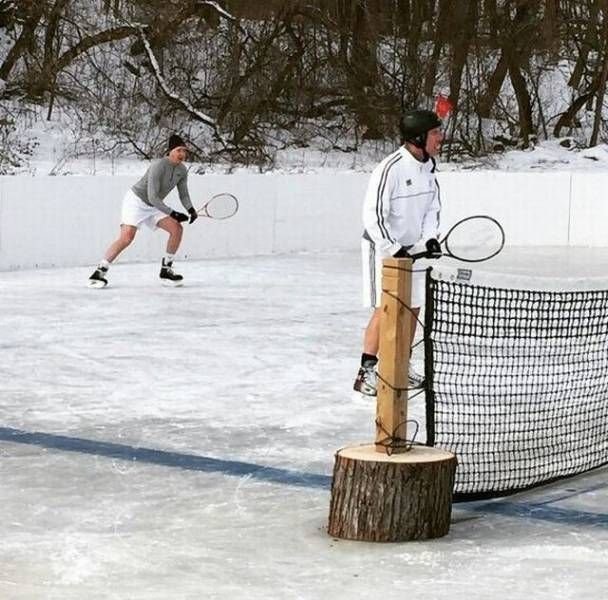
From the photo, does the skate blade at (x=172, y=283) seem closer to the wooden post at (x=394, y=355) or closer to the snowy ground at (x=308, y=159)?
the snowy ground at (x=308, y=159)

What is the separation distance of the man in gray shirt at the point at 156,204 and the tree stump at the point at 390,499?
8.05m

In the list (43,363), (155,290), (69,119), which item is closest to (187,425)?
(43,363)

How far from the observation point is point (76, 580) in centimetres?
460

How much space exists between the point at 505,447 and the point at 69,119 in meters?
19.9

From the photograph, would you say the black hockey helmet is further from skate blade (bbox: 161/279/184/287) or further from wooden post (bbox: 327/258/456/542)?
skate blade (bbox: 161/279/184/287)

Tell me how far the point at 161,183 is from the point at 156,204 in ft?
0.63

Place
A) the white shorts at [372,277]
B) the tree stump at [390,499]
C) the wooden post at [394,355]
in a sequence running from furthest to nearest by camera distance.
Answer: the white shorts at [372,277]
the wooden post at [394,355]
the tree stump at [390,499]

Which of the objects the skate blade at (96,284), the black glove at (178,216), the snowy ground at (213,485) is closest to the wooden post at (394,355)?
the snowy ground at (213,485)

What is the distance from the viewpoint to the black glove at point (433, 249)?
734 cm

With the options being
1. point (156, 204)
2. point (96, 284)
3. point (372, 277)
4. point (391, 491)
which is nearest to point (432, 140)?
A: point (372, 277)

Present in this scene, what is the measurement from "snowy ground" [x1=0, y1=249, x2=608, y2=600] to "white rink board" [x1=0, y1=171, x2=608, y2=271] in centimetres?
404

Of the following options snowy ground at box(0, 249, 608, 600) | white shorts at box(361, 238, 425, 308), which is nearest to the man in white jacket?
white shorts at box(361, 238, 425, 308)

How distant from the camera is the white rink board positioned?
15484 mm

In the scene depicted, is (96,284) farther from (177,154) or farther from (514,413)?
(514,413)
